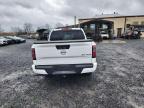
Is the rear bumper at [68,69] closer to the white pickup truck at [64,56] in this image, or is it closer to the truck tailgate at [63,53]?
the white pickup truck at [64,56]

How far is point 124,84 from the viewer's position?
19.2ft

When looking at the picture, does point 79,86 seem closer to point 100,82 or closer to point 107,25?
point 100,82

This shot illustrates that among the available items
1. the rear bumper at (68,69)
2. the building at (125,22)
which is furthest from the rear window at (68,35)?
the building at (125,22)

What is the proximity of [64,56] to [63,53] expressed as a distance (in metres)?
0.10

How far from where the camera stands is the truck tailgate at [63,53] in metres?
5.15

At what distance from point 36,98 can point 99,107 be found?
5.90 feet

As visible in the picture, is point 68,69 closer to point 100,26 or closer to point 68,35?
point 68,35

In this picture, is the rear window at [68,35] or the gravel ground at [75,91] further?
the rear window at [68,35]

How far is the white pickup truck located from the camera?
16.9ft

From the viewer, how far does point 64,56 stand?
525cm

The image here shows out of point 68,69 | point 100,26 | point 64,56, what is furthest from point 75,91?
point 100,26

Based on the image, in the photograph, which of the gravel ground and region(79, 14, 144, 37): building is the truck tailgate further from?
region(79, 14, 144, 37): building

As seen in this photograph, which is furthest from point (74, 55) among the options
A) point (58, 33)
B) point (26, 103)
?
point (58, 33)

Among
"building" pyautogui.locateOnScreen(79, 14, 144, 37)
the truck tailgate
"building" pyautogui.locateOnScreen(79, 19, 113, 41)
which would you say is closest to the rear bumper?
the truck tailgate
